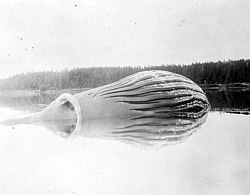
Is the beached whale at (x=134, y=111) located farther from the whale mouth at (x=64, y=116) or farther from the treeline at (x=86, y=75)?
the treeline at (x=86, y=75)

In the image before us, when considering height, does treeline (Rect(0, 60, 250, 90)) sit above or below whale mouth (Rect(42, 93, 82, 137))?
above

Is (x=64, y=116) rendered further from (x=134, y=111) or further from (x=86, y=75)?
(x=86, y=75)

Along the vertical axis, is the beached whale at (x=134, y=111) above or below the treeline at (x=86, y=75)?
below

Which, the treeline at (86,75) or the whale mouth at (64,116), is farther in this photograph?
the treeline at (86,75)

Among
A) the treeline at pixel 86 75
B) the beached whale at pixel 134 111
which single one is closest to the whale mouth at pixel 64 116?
the beached whale at pixel 134 111

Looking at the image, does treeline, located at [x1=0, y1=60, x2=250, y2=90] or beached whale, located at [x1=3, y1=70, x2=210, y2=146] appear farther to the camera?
treeline, located at [x1=0, y1=60, x2=250, y2=90]

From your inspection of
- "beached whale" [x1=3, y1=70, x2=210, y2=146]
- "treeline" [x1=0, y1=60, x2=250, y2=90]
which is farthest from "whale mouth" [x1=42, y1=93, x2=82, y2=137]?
"treeline" [x1=0, y1=60, x2=250, y2=90]

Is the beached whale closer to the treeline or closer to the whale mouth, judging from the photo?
the whale mouth

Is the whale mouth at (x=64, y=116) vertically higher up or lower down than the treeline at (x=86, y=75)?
lower down
